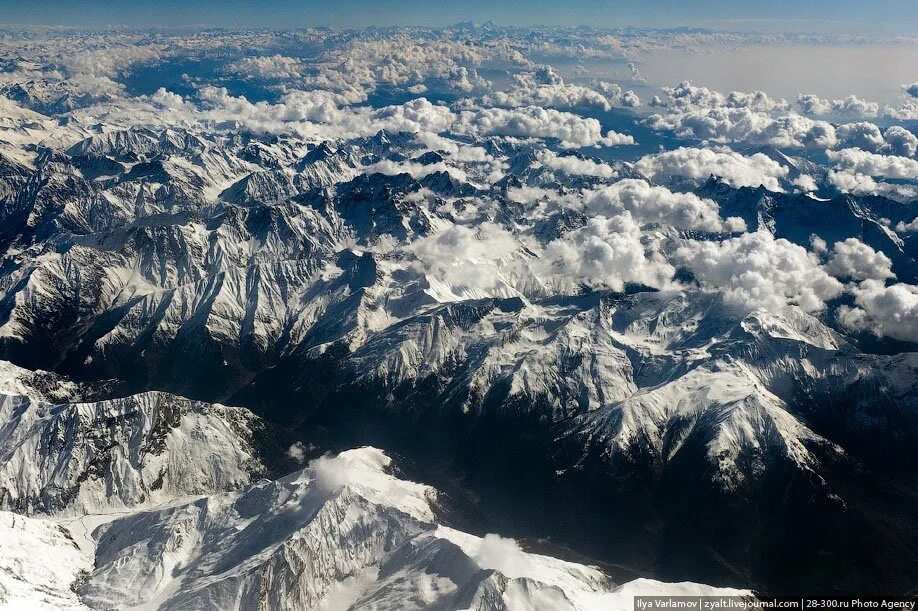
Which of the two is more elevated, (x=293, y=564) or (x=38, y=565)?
(x=293, y=564)

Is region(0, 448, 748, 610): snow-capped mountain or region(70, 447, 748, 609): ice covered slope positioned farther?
region(70, 447, 748, 609): ice covered slope

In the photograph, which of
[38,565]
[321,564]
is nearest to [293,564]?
[321,564]

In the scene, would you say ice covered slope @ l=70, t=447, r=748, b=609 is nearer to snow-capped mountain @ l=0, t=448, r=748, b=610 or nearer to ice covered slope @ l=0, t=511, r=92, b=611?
snow-capped mountain @ l=0, t=448, r=748, b=610

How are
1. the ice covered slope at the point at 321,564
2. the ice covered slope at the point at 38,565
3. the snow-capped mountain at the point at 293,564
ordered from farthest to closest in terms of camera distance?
1. the ice covered slope at the point at 321,564
2. the snow-capped mountain at the point at 293,564
3. the ice covered slope at the point at 38,565

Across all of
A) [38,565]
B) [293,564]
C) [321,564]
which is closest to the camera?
[293,564]

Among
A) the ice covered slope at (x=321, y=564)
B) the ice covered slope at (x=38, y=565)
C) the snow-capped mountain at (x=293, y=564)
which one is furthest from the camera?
the ice covered slope at (x=321, y=564)

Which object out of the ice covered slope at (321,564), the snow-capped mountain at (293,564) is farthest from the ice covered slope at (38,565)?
the ice covered slope at (321,564)

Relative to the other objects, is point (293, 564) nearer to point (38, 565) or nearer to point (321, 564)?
point (321, 564)

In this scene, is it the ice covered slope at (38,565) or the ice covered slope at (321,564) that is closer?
the ice covered slope at (38,565)

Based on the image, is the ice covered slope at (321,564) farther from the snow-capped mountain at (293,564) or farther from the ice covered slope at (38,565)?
the ice covered slope at (38,565)

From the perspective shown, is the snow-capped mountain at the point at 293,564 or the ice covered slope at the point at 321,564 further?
the ice covered slope at the point at 321,564

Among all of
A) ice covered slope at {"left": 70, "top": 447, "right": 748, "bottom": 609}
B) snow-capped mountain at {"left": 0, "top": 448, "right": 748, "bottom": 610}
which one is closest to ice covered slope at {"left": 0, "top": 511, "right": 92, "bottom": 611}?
snow-capped mountain at {"left": 0, "top": 448, "right": 748, "bottom": 610}

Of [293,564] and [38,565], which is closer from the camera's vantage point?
[293,564]
